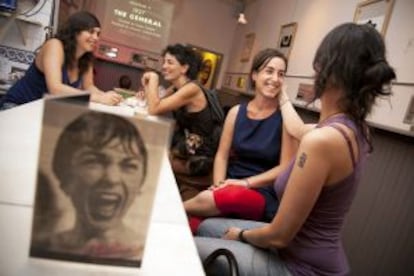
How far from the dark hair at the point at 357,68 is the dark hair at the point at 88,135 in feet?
2.81

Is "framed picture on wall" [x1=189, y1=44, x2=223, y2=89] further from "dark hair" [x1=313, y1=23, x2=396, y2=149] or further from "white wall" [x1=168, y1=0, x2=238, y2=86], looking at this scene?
"dark hair" [x1=313, y1=23, x2=396, y2=149]

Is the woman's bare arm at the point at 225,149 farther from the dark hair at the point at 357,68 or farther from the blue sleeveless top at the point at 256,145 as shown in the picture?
the dark hair at the point at 357,68

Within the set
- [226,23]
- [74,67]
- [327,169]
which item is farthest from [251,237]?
[226,23]

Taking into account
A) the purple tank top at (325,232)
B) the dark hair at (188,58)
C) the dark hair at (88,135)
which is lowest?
the purple tank top at (325,232)

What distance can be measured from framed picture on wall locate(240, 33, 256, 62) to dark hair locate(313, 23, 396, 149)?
4144mm

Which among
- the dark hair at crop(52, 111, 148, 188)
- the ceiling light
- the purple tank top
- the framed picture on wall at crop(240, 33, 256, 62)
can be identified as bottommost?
the purple tank top

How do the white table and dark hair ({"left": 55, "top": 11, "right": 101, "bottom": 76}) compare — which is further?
dark hair ({"left": 55, "top": 11, "right": 101, "bottom": 76})

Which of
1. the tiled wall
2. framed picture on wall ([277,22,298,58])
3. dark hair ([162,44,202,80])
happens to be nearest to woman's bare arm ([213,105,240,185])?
dark hair ([162,44,202,80])

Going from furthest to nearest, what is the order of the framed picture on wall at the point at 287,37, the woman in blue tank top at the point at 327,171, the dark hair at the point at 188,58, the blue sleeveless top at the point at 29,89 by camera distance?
the framed picture on wall at the point at 287,37 < the dark hair at the point at 188,58 < the blue sleeveless top at the point at 29,89 < the woman in blue tank top at the point at 327,171

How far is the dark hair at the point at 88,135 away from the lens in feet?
1.55

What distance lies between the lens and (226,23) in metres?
6.26

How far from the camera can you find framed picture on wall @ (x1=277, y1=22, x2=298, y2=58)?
12.4ft

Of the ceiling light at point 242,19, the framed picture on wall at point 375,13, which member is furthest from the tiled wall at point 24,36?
the framed picture on wall at point 375,13

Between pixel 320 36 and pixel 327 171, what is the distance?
2.53 m
